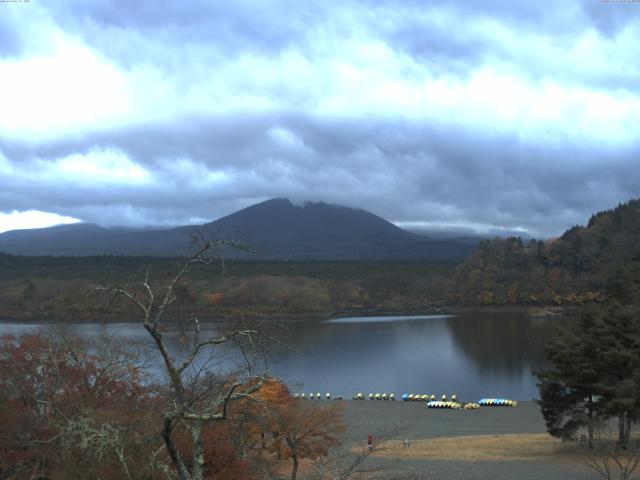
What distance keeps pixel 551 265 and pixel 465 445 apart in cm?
8526

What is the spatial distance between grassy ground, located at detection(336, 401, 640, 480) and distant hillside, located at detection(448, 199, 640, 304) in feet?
202

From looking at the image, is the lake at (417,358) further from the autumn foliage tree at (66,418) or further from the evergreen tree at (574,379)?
the evergreen tree at (574,379)

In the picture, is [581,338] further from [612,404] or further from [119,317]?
[119,317]

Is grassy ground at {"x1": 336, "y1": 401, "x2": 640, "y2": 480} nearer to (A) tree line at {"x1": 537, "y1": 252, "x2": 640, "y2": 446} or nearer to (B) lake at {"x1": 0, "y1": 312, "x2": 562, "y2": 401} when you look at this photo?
(A) tree line at {"x1": 537, "y1": 252, "x2": 640, "y2": 446}

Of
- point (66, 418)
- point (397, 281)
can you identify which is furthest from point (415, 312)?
point (66, 418)

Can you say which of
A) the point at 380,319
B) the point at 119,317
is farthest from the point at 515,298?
the point at 119,317

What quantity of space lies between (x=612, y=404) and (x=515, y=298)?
8220 cm

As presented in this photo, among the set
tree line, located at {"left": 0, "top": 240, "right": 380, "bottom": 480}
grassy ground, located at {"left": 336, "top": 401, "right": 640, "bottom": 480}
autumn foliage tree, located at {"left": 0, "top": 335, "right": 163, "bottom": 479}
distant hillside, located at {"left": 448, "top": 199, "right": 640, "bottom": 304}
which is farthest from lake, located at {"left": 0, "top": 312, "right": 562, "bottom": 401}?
distant hillside, located at {"left": 448, "top": 199, "right": 640, "bottom": 304}

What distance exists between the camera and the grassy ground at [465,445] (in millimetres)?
17359

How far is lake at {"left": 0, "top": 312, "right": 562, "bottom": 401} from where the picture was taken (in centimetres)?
3925

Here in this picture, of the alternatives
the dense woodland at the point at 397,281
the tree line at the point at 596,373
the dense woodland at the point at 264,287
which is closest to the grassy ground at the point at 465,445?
the tree line at the point at 596,373

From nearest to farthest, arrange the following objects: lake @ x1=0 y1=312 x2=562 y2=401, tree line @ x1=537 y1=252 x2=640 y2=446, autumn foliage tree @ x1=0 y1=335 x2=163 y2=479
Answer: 1. autumn foliage tree @ x1=0 y1=335 x2=163 y2=479
2. tree line @ x1=537 y1=252 x2=640 y2=446
3. lake @ x1=0 y1=312 x2=562 y2=401

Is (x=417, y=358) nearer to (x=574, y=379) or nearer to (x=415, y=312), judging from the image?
(x=574, y=379)

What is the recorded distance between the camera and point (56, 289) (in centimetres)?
9562
